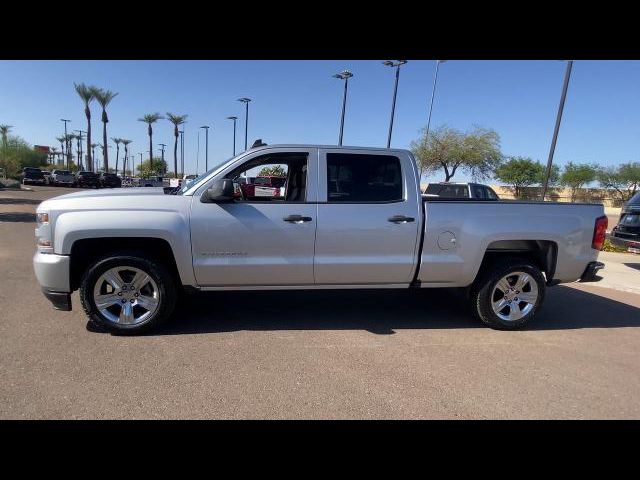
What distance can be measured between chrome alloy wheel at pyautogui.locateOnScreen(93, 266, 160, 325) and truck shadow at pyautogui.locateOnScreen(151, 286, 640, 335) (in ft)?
0.97

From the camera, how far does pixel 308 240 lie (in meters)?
4.24

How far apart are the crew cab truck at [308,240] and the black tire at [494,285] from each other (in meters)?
0.01

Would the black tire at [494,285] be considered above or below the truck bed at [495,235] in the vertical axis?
below

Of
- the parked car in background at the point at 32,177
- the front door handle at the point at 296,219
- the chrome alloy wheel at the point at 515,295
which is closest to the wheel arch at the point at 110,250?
the front door handle at the point at 296,219

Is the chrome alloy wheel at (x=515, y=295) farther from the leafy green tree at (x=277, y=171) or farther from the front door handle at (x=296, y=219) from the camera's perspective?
the leafy green tree at (x=277, y=171)

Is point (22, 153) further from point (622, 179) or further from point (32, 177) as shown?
point (622, 179)

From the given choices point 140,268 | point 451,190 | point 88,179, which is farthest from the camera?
point 88,179

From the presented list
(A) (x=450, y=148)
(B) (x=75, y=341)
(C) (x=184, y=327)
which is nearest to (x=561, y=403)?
(C) (x=184, y=327)

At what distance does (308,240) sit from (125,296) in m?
1.96

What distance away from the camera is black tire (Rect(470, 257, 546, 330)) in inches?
184

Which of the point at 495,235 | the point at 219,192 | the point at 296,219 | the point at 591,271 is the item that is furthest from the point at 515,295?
the point at 219,192

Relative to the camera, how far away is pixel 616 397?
3.29 metres

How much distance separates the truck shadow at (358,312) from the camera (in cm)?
457
